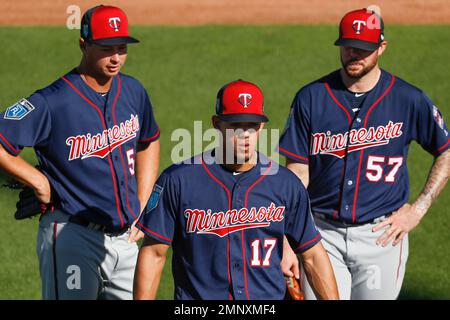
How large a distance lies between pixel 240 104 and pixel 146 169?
193 centimetres

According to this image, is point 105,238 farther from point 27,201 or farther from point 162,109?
point 162,109

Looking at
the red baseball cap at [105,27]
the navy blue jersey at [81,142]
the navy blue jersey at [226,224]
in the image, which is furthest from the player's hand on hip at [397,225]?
the red baseball cap at [105,27]

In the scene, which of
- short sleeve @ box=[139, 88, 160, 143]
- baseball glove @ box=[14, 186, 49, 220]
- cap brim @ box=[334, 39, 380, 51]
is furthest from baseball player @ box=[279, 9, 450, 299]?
baseball glove @ box=[14, 186, 49, 220]

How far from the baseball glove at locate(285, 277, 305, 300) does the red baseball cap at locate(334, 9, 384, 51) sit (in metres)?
1.64

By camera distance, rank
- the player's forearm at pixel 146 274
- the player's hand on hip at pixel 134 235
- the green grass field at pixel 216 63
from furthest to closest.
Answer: the green grass field at pixel 216 63, the player's hand on hip at pixel 134 235, the player's forearm at pixel 146 274

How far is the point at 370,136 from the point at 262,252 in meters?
1.71

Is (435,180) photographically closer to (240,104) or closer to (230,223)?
(230,223)

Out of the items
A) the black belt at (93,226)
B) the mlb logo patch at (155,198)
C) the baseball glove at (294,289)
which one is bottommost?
the baseball glove at (294,289)

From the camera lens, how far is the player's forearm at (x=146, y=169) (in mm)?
7625

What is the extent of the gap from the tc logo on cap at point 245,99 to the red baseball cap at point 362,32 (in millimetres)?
1434

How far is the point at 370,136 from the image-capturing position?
24.2 feet

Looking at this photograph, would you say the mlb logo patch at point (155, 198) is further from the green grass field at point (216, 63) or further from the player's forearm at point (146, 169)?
the green grass field at point (216, 63)

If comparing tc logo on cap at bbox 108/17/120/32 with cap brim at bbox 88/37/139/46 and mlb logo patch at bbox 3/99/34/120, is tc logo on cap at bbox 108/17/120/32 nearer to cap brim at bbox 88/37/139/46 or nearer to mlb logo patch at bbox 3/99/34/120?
cap brim at bbox 88/37/139/46
